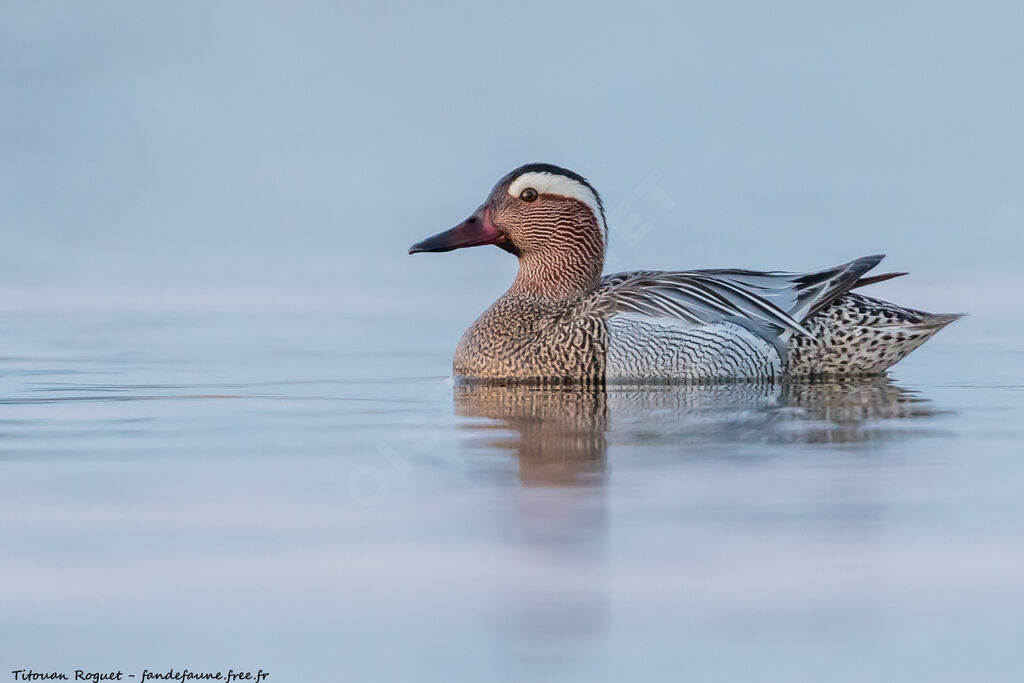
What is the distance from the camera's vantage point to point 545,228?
1080 centimetres

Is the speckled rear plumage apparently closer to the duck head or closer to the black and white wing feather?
the black and white wing feather

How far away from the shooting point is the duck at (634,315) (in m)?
9.63

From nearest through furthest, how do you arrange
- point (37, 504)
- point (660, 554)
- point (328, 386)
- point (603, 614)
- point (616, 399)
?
point (603, 614) < point (660, 554) < point (37, 504) < point (616, 399) < point (328, 386)

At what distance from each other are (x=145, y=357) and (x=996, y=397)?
6158mm

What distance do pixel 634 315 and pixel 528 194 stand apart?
4.78 feet

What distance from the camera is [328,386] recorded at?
975cm

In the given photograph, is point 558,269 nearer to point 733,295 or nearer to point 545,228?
point 545,228

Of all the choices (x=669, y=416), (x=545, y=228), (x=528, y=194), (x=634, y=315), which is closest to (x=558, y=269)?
(x=545, y=228)

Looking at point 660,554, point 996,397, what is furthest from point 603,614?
point 996,397

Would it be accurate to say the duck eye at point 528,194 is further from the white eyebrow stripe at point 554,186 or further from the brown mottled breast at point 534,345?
the brown mottled breast at point 534,345

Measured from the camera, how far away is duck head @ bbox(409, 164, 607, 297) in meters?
10.7

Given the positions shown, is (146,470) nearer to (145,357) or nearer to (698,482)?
(698,482)

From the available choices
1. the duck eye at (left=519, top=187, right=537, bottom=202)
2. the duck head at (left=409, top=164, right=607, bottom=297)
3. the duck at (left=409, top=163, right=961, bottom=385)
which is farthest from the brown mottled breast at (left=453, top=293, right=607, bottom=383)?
the duck eye at (left=519, top=187, right=537, bottom=202)

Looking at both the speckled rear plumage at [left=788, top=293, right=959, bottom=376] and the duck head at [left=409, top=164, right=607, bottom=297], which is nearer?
the speckled rear plumage at [left=788, top=293, right=959, bottom=376]
